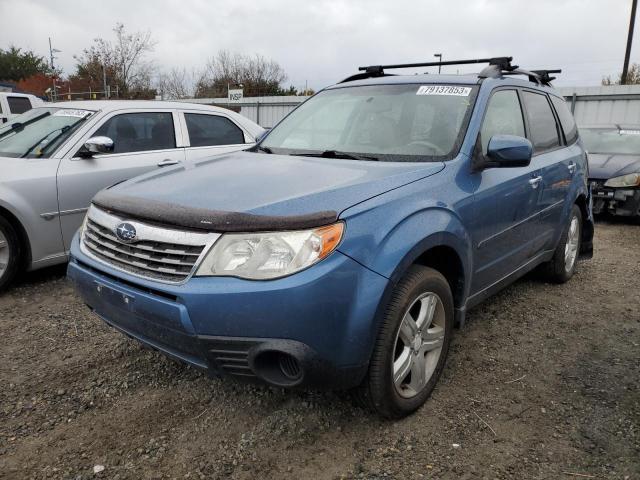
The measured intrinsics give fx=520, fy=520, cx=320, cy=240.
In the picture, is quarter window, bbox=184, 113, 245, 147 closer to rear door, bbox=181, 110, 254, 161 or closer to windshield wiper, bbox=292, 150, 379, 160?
rear door, bbox=181, 110, 254, 161

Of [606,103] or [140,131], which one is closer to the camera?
[140,131]

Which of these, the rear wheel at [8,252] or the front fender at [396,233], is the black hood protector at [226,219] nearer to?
the front fender at [396,233]

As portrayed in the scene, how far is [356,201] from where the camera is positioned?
7.29ft

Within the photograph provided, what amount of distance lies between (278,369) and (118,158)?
3.42 meters

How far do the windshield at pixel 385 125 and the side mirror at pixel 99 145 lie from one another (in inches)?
63.4

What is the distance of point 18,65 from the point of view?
56250 mm

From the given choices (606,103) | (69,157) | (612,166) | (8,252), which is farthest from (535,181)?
(606,103)

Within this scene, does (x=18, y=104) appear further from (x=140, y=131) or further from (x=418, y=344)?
(x=418, y=344)

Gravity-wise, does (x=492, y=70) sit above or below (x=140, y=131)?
above

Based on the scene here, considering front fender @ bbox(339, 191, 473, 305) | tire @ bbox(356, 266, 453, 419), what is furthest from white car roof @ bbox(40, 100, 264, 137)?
tire @ bbox(356, 266, 453, 419)

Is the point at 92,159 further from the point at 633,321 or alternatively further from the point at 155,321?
the point at 633,321

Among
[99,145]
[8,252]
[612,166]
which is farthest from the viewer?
[612,166]

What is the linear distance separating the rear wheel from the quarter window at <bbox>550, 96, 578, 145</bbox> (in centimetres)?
453

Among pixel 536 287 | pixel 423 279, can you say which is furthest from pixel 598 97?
pixel 423 279
